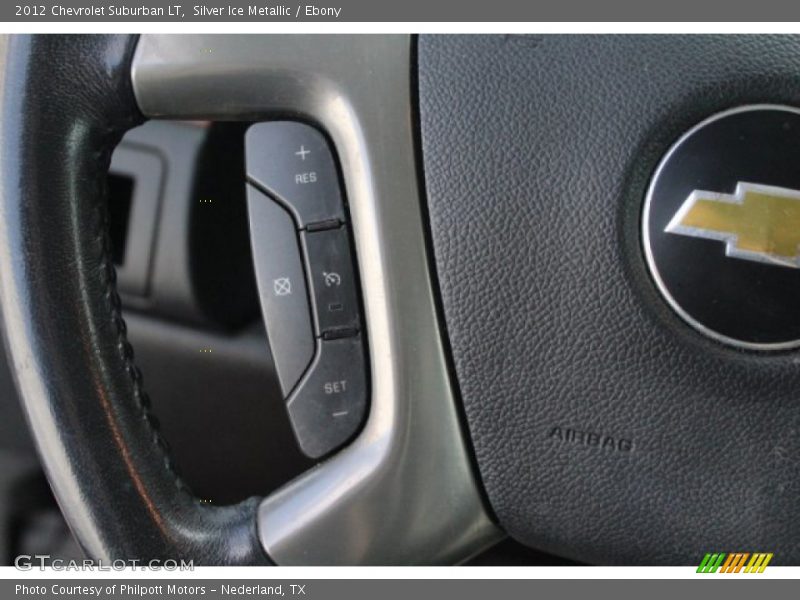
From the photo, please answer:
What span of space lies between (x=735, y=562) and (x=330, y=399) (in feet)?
1.02

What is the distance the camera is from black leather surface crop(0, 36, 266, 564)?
0.64 meters

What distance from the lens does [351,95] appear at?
Result: 669mm

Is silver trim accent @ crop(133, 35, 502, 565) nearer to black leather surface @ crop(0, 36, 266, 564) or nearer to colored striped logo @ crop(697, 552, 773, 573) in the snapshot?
black leather surface @ crop(0, 36, 266, 564)

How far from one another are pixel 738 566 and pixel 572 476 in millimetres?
132

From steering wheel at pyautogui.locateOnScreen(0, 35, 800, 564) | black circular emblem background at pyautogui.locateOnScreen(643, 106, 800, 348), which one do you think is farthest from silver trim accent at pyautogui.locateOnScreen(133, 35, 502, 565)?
black circular emblem background at pyautogui.locateOnScreen(643, 106, 800, 348)

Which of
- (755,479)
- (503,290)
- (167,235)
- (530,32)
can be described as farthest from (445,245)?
(167,235)

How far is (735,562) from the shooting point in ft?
2.20

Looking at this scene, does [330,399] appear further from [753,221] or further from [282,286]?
[753,221]

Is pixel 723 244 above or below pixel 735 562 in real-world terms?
above

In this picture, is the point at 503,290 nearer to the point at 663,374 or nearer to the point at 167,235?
the point at 663,374

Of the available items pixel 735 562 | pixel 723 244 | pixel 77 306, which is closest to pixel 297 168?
pixel 77 306

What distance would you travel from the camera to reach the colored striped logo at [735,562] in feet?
2.18

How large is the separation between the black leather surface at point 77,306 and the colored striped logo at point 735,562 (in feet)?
1.18

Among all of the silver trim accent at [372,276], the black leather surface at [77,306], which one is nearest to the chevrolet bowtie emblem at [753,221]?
the silver trim accent at [372,276]
